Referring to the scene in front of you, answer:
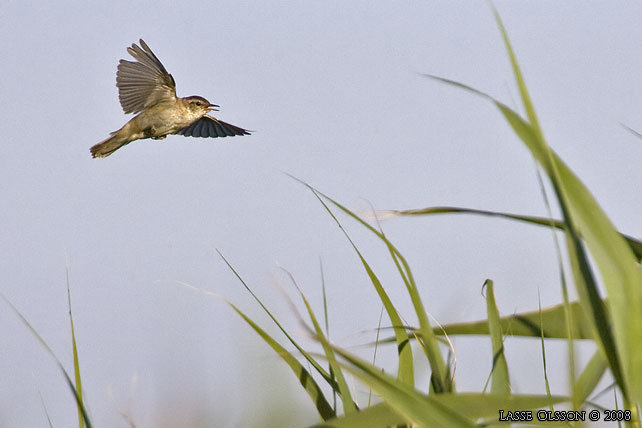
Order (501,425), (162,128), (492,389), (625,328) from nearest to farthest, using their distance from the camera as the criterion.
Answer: (625,328)
(501,425)
(492,389)
(162,128)

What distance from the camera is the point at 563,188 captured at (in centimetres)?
100

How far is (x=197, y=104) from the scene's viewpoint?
4902 mm

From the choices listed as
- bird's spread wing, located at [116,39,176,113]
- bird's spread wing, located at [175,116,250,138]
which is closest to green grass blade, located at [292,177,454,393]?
bird's spread wing, located at [175,116,250,138]

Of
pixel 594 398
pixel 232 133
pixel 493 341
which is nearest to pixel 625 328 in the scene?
pixel 594 398

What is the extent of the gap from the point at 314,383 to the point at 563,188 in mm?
690

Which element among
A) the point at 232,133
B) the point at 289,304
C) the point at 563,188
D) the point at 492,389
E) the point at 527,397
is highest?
the point at 232,133

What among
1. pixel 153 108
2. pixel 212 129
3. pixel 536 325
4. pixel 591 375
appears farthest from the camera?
pixel 153 108

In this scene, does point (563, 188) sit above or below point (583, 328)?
above

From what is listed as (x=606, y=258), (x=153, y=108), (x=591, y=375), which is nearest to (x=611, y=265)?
(x=606, y=258)

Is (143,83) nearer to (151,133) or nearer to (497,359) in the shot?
(151,133)

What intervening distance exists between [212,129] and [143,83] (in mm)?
555

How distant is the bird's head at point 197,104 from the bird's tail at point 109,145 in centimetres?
45

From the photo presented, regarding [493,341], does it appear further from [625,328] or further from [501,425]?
[625,328]

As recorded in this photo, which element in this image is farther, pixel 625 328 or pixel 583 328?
pixel 583 328
